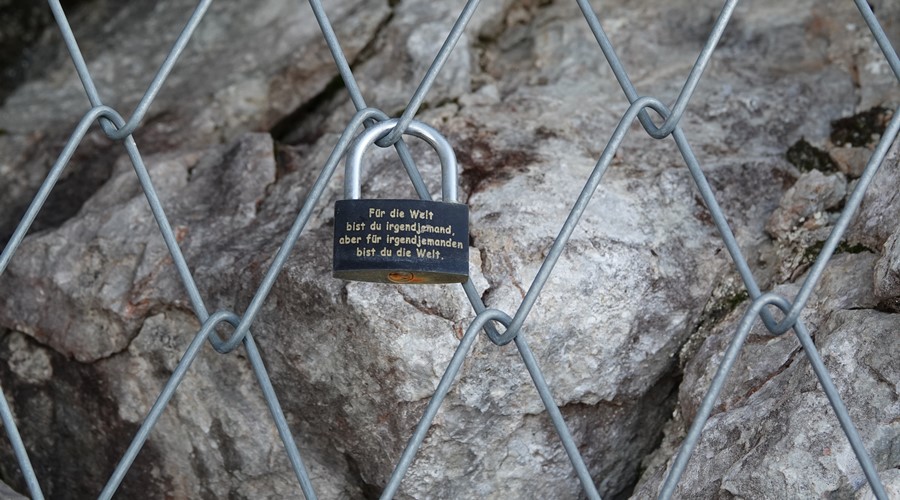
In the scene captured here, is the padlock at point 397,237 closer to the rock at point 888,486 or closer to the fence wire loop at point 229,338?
the fence wire loop at point 229,338

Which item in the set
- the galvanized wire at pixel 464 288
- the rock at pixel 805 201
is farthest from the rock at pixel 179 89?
the rock at pixel 805 201

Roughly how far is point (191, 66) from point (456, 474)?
1.44 metres

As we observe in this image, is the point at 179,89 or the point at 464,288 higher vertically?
the point at 179,89

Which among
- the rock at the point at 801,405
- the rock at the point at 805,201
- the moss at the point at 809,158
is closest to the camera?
the rock at the point at 801,405

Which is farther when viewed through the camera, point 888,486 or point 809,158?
point 809,158

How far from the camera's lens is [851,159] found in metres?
1.91

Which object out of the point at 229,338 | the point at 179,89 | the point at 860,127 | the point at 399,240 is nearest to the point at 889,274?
the point at 860,127

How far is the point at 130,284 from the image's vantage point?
1.86m

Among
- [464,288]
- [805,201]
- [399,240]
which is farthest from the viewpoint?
[805,201]

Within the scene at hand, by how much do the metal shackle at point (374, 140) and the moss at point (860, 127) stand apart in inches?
41.3

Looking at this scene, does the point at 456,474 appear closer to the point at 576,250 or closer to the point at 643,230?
the point at 576,250

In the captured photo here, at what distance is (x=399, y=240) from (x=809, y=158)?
3.55 feet

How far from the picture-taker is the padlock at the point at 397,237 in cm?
123

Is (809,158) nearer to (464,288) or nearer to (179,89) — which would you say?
(464,288)
